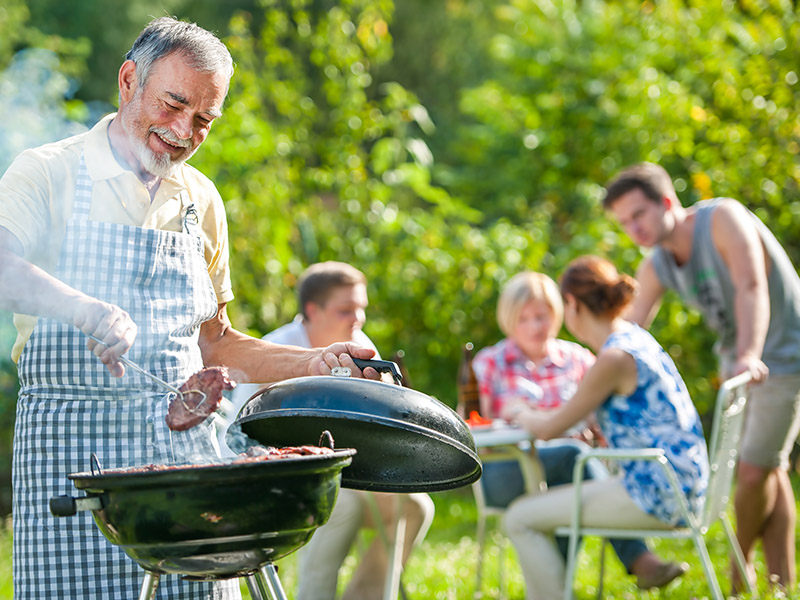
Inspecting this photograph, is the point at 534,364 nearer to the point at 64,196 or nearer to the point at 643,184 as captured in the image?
the point at 643,184

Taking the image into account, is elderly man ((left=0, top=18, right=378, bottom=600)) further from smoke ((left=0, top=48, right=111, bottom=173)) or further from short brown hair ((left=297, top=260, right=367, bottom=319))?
smoke ((left=0, top=48, right=111, bottom=173))

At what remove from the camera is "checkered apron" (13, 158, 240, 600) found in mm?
2000

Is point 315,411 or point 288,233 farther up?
point 288,233

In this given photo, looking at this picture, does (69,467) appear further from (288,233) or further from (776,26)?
(776,26)

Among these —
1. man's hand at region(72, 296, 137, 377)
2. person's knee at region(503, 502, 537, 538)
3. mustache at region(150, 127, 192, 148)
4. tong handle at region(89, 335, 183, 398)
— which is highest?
mustache at region(150, 127, 192, 148)

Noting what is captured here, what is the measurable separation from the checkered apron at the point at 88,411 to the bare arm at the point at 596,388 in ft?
6.65

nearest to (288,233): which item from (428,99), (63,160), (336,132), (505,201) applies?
(336,132)

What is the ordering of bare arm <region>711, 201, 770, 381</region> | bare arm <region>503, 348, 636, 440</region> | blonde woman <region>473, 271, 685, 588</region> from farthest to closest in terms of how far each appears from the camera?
blonde woman <region>473, 271, 685, 588</region>, bare arm <region>711, 201, 770, 381</region>, bare arm <region>503, 348, 636, 440</region>

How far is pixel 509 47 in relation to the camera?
10.3 m

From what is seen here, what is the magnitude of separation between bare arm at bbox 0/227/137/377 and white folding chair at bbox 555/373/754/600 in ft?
7.33

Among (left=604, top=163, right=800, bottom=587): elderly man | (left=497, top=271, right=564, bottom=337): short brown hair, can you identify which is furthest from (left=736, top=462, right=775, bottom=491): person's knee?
(left=497, top=271, right=564, bottom=337): short brown hair

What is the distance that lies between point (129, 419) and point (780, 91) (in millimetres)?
5667

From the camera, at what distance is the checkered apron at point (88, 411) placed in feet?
6.56

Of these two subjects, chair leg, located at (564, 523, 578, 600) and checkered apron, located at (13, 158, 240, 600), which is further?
chair leg, located at (564, 523, 578, 600)
